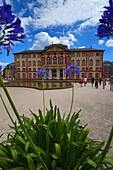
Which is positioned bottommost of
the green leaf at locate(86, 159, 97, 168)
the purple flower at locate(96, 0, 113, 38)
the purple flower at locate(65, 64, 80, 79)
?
the green leaf at locate(86, 159, 97, 168)

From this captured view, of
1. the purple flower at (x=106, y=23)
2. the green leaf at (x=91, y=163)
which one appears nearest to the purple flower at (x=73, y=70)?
the green leaf at (x=91, y=163)

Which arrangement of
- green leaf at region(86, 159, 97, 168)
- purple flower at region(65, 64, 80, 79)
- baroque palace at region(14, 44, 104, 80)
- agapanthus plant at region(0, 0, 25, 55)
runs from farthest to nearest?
baroque palace at region(14, 44, 104, 80) → purple flower at region(65, 64, 80, 79) → green leaf at region(86, 159, 97, 168) → agapanthus plant at region(0, 0, 25, 55)

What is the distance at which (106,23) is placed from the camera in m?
1.22

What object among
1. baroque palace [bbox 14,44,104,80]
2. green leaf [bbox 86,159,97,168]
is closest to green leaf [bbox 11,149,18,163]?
green leaf [bbox 86,159,97,168]

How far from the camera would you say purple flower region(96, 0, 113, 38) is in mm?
1155

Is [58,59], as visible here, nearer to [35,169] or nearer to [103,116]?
[103,116]

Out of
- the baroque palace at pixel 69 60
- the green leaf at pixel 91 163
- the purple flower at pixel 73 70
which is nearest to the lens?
the green leaf at pixel 91 163

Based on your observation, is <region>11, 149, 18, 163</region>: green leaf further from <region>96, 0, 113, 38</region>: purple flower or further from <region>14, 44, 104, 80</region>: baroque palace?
<region>14, 44, 104, 80</region>: baroque palace

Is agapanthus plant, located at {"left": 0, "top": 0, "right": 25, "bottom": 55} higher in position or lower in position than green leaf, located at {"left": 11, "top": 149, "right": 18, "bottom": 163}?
higher

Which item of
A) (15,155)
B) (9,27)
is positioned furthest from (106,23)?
(15,155)

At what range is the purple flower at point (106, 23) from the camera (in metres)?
1.15

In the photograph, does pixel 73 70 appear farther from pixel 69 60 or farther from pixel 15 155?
pixel 69 60

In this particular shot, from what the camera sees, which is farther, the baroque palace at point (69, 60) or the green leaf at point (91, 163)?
the baroque palace at point (69, 60)

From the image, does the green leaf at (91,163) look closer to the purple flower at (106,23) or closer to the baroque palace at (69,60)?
the purple flower at (106,23)
